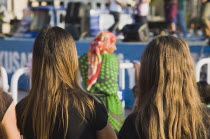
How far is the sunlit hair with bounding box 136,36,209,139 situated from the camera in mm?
1906

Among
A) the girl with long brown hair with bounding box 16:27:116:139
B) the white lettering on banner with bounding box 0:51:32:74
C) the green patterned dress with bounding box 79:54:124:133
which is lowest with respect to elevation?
the white lettering on banner with bounding box 0:51:32:74

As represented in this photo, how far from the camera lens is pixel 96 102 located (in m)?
2.15

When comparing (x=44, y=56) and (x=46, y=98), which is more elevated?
(x=44, y=56)

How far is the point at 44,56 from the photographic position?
2156mm

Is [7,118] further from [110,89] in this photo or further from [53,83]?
[110,89]

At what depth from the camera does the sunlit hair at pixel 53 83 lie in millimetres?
2117

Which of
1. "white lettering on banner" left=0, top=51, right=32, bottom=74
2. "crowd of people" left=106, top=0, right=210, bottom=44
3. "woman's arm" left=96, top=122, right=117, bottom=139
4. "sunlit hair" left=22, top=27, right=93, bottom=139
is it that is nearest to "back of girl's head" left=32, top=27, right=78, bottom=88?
"sunlit hair" left=22, top=27, right=93, bottom=139

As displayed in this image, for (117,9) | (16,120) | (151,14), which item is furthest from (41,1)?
(16,120)

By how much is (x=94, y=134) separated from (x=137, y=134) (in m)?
0.33

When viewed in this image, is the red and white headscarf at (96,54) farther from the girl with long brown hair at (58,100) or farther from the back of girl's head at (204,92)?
the girl with long brown hair at (58,100)

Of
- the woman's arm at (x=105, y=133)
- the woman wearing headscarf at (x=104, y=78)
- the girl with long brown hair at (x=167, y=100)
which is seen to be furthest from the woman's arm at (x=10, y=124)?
the woman wearing headscarf at (x=104, y=78)

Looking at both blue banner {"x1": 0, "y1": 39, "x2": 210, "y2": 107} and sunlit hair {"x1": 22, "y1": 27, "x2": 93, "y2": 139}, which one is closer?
sunlit hair {"x1": 22, "y1": 27, "x2": 93, "y2": 139}

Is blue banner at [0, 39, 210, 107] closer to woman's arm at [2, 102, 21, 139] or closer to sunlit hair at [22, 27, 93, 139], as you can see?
sunlit hair at [22, 27, 93, 139]

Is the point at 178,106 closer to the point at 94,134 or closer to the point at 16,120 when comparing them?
the point at 94,134
